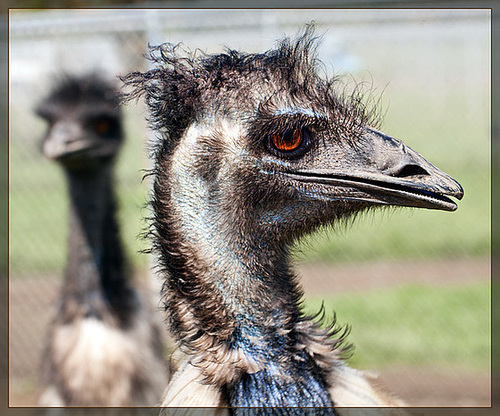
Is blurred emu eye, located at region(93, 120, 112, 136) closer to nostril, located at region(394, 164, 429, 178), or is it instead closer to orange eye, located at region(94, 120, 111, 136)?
orange eye, located at region(94, 120, 111, 136)

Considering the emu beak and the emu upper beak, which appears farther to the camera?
the emu beak

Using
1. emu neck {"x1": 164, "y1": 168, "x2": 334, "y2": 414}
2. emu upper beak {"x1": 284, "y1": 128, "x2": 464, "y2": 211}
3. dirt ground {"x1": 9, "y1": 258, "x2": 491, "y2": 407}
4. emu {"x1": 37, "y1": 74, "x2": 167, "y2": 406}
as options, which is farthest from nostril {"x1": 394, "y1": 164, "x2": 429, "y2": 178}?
emu {"x1": 37, "y1": 74, "x2": 167, "y2": 406}

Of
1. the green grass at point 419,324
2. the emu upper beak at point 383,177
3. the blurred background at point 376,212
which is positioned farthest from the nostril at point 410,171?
the green grass at point 419,324

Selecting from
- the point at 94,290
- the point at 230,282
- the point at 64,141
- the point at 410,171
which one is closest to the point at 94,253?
the point at 94,290

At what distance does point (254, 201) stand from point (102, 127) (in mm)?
2523

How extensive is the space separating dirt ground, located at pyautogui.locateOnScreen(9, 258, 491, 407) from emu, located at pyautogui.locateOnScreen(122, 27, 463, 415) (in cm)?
182

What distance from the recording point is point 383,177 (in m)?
1.75

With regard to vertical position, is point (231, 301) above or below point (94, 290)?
above

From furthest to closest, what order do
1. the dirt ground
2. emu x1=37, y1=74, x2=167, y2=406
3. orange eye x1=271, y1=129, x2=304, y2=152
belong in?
the dirt ground → emu x1=37, y1=74, x2=167, y2=406 → orange eye x1=271, y1=129, x2=304, y2=152

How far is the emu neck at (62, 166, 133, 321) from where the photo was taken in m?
3.87

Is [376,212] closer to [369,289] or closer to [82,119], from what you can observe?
[369,289]

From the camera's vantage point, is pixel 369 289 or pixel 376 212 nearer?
pixel 376 212

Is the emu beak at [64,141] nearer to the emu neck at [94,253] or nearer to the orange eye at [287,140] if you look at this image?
the emu neck at [94,253]

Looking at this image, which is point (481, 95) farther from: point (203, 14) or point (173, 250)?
point (173, 250)
